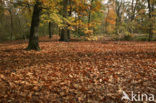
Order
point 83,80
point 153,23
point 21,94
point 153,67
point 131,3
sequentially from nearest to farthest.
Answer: point 21,94
point 83,80
point 153,67
point 153,23
point 131,3

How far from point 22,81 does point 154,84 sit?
526 centimetres

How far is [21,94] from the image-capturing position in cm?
381

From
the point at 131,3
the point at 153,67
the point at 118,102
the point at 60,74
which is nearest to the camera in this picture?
the point at 118,102

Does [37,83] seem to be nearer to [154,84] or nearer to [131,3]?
[154,84]

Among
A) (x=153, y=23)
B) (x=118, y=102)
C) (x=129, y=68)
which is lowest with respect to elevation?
(x=118, y=102)

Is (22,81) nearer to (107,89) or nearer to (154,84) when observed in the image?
(107,89)

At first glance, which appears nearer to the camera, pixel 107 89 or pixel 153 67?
pixel 107 89

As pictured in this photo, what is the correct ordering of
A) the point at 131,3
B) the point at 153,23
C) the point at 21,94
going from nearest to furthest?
the point at 21,94, the point at 153,23, the point at 131,3

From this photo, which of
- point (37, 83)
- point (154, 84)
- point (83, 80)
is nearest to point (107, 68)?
point (83, 80)

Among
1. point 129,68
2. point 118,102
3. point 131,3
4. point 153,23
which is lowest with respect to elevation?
point 118,102

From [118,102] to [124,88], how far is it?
2.99 feet

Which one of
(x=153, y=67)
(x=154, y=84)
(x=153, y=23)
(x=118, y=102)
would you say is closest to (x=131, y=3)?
(x=153, y=23)

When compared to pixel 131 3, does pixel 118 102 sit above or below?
below

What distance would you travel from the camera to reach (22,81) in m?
4.69
